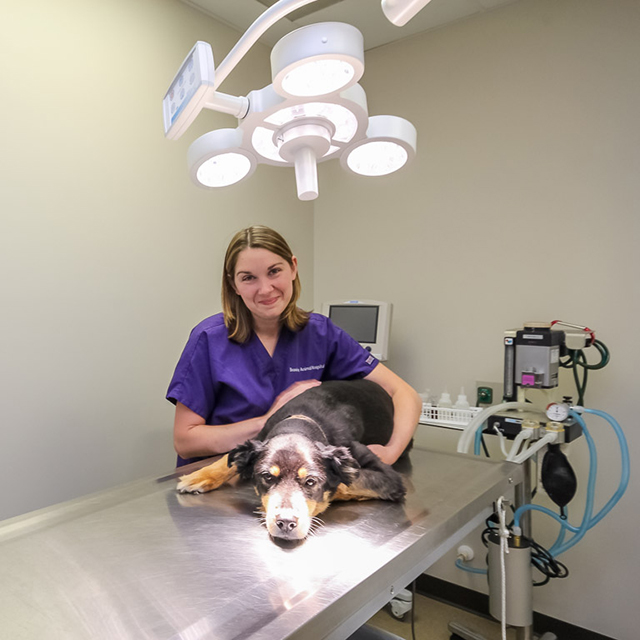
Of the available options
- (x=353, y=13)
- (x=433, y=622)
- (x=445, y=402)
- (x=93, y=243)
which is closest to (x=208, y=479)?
(x=93, y=243)

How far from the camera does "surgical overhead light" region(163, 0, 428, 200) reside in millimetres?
658

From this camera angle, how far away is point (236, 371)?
1.24 m

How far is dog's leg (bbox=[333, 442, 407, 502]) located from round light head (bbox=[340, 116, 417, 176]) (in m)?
0.54

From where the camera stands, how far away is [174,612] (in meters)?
0.59

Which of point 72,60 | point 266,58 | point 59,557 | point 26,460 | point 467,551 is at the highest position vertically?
point 266,58

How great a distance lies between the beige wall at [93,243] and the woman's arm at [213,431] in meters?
0.62

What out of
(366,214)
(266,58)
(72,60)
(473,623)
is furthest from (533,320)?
(72,60)

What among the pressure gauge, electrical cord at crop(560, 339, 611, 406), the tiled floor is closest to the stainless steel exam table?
the pressure gauge

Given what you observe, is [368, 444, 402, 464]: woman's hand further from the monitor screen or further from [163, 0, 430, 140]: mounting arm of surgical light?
the monitor screen

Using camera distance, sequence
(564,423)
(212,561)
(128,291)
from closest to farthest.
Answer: (212,561)
(564,423)
(128,291)

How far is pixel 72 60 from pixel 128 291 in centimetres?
77

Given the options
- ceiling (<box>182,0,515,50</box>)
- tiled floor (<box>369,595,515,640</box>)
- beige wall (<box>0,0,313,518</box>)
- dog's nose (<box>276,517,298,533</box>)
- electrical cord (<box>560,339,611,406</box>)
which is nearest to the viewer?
dog's nose (<box>276,517,298,533</box>)

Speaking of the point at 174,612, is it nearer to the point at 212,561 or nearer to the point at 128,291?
the point at 212,561

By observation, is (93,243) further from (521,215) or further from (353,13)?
(521,215)
